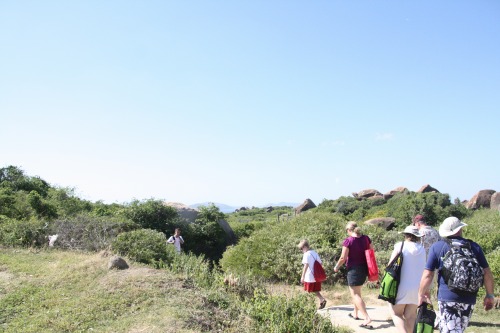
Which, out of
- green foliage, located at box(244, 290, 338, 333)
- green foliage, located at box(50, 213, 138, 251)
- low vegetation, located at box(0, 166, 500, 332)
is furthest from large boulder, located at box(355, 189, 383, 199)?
green foliage, located at box(244, 290, 338, 333)

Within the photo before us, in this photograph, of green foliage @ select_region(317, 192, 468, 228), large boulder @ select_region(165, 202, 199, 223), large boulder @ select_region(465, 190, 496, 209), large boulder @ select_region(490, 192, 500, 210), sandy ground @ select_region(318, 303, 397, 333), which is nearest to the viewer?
sandy ground @ select_region(318, 303, 397, 333)

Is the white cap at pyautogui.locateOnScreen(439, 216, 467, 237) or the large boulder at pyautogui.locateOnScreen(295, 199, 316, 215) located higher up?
the white cap at pyautogui.locateOnScreen(439, 216, 467, 237)

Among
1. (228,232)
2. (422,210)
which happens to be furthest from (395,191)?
(228,232)

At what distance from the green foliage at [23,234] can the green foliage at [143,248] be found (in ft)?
11.9

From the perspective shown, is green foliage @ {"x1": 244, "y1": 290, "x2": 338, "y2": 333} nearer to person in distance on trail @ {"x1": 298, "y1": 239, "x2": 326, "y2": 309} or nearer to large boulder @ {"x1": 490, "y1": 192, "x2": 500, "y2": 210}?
person in distance on trail @ {"x1": 298, "y1": 239, "x2": 326, "y2": 309}

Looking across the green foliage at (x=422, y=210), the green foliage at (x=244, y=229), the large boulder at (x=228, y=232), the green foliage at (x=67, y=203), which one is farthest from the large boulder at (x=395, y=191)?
the green foliage at (x=67, y=203)

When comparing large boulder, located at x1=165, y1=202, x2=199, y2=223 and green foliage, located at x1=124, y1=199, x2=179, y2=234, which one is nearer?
green foliage, located at x1=124, y1=199, x2=179, y2=234

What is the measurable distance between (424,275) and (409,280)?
0.80m

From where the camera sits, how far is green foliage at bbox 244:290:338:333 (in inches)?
210

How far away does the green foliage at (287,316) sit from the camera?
17.5 ft

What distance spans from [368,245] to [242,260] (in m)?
6.92

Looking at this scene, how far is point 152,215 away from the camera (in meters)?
20.2

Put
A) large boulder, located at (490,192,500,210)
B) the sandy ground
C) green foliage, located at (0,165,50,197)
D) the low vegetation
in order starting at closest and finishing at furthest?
1. the low vegetation
2. the sandy ground
3. green foliage, located at (0,165,50,197)
4. large boulder, located at (490,192,500,210)

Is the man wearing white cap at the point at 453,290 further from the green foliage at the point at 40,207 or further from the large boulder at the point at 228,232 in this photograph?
the large boulder at the point at 228,232
